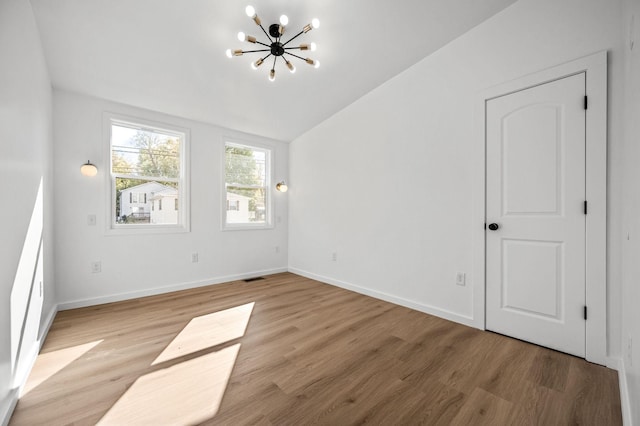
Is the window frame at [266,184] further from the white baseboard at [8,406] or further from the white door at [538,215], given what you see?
the white door at [538,215]

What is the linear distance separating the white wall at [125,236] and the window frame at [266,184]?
6cm

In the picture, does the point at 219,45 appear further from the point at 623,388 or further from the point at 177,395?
the point at 623,388

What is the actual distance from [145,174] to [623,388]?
4.81 meters

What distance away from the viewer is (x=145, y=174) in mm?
3635

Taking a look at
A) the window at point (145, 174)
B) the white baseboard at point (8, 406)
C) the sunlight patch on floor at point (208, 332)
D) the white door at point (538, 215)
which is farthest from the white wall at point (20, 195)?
the white door at point (538, 215)

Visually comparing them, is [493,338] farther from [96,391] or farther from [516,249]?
[96,391]

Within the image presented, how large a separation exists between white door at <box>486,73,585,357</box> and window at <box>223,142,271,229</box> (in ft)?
11.1

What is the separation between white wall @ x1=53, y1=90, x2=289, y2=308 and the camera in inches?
121

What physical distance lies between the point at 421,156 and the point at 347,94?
1.37 metres

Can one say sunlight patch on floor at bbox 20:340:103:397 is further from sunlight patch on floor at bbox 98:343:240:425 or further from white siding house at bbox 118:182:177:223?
white siding house at bbox 118:182:177:223

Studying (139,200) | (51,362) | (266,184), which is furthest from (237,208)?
(51,362)

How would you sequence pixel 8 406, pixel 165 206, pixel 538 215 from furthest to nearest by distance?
pixel 165 206, pixel 538 215, pixel 8 406

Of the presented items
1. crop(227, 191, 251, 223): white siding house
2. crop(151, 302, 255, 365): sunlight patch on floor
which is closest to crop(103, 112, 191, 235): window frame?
crop(227, 191, 251, 223): white siding house

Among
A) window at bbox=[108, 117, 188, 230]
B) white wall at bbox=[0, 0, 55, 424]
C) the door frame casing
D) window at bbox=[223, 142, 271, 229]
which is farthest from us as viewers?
window at bbox=[223, 142, 271, 229]
